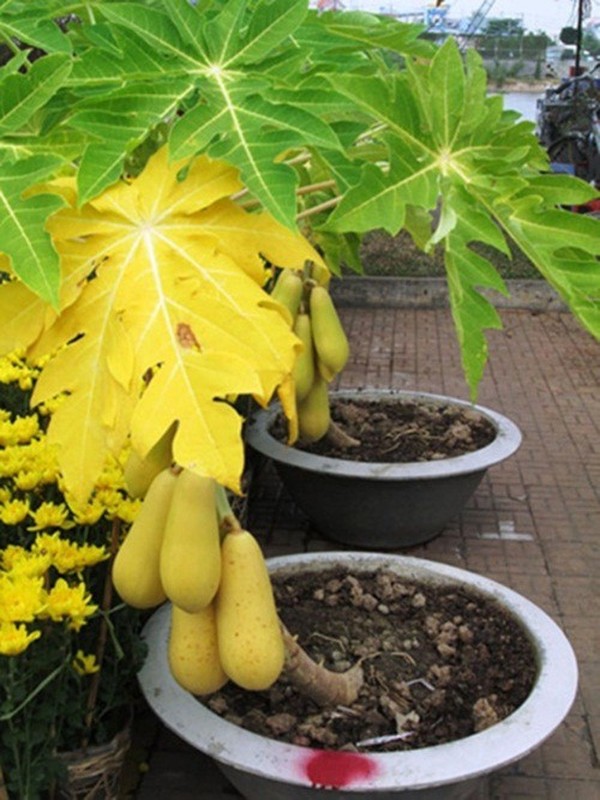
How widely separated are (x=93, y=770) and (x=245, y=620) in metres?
0.96

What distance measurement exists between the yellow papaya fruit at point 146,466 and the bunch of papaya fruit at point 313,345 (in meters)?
0.79

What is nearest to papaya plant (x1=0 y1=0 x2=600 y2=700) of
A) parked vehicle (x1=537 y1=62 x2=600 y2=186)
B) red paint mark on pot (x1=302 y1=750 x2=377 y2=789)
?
red paint mark on pot (x1=302 y1=750 x2=377 y2=789)

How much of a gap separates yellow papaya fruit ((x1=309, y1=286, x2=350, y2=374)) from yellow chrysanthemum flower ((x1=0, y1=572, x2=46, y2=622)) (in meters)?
1.06

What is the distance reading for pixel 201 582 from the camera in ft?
5.56

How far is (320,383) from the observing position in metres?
2.84

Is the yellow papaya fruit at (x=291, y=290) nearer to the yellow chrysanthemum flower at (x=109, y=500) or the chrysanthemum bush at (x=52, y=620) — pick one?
the chrysanthemum bush at (x=52, y=620)

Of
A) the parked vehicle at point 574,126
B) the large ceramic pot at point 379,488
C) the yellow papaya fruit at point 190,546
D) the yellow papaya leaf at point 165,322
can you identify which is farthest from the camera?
the parked vehicle at point 574,126

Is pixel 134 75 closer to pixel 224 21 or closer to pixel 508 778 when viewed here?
pixel 224 21

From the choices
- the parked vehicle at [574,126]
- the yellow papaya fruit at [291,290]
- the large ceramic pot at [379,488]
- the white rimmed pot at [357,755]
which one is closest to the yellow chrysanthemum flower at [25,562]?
the white rimmed pot at [357,755]

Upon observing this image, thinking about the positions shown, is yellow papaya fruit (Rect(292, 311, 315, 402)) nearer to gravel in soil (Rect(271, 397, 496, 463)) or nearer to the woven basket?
the woven basket

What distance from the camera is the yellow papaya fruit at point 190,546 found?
1.68m

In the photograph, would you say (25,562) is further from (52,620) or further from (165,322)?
(165,322)

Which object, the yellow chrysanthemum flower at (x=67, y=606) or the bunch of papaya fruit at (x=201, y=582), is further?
the yellow chrysanthemum flower at (x=67, y=606)

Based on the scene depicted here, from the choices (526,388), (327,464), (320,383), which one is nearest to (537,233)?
(320,383)
